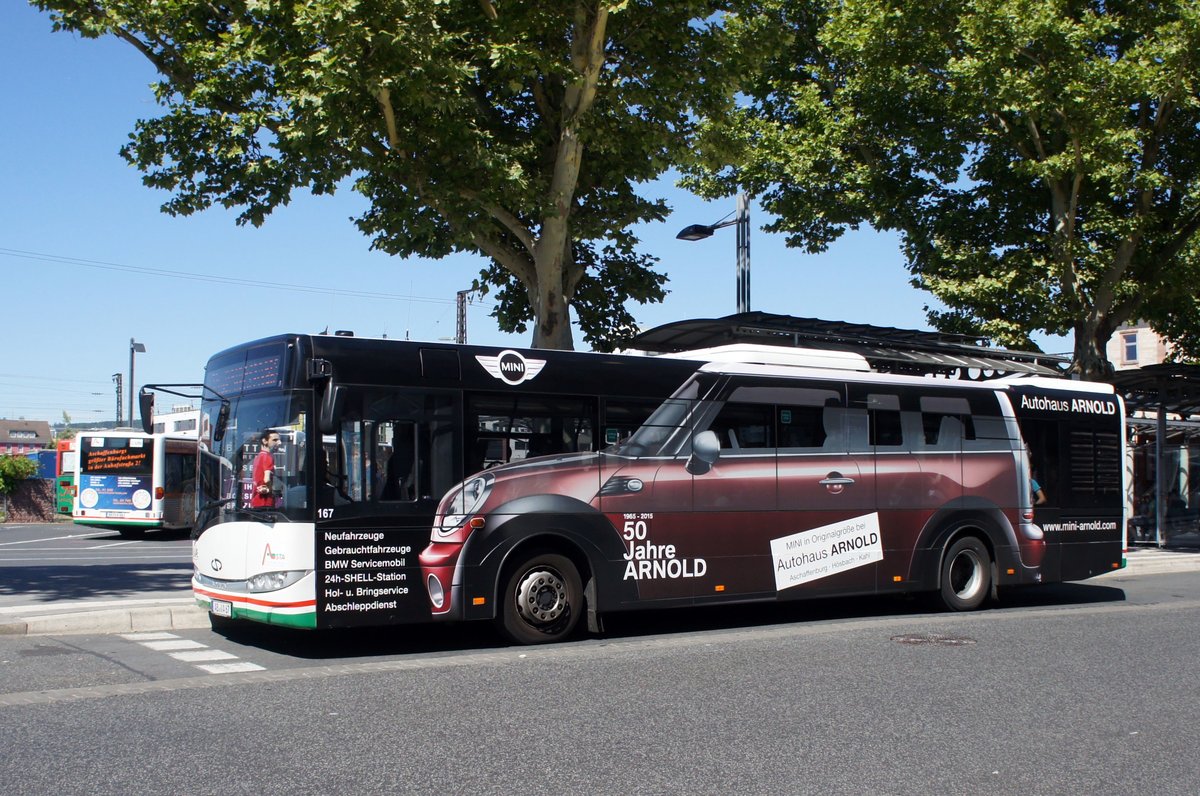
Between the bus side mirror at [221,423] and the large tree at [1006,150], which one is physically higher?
the large tree at [1006,150]

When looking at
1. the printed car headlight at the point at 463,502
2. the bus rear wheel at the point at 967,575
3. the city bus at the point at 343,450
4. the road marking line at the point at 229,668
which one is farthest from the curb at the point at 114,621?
the bus rear wheel at the point at 967,575

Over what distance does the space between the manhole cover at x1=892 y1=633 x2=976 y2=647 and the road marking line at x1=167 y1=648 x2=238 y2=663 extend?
21.4 ft

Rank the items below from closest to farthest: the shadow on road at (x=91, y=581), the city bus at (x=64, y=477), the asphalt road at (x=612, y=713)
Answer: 1. the asphalt road at (x=612, y=713)
2. the shadow on road at (x=91, y=581)
3. the city bus at (x=64, y=477)

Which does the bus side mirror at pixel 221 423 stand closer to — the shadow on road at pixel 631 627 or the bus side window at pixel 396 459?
the bus side window at pixel 396 459

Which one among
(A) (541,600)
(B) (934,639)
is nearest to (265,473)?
(A) (541,600)

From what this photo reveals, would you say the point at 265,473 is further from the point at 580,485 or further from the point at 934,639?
the point at 934,639

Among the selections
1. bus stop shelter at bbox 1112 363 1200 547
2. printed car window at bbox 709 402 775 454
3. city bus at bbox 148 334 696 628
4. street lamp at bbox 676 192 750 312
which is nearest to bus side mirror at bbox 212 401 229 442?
city bus at bbox 148 334 696 628

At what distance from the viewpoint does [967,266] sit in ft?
76.7

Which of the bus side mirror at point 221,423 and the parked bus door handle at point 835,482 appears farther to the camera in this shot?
the parked bus door handle at point 835,482

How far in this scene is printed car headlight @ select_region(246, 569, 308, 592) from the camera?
9953 millimetres

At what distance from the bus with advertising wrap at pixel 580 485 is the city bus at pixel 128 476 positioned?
21763mm

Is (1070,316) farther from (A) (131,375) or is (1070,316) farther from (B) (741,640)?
(A) (131,375)

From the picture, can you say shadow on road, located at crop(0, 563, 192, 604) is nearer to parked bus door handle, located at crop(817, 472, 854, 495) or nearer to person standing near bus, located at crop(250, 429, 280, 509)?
person standing near bus, located at crop(250, 429, 280, 509)

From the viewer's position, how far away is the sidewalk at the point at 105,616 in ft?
37.6
